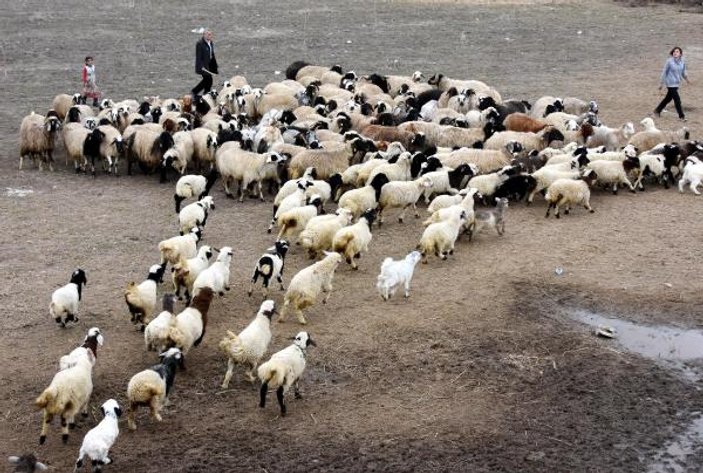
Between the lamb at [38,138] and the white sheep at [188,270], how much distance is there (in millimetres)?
6227

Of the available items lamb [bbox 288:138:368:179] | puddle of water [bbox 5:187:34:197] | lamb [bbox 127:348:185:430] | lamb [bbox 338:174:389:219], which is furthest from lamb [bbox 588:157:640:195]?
puddle of water [bbox 5:187:34:197]

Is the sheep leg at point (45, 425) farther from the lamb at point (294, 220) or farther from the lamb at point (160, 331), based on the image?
the lamb at point (294, 220)

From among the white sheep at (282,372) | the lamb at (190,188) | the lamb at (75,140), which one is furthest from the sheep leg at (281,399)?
the lamb at (75,140)

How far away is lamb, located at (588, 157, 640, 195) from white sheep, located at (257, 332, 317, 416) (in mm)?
7256

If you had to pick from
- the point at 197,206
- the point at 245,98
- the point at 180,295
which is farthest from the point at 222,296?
the point at 245,98

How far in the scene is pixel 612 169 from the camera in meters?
13.9

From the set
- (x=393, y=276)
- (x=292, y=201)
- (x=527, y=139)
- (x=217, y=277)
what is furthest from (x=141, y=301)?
(x=527, y=139)

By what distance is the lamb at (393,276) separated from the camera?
33.9 ft

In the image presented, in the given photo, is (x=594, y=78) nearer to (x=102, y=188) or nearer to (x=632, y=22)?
(x=632, y=22)

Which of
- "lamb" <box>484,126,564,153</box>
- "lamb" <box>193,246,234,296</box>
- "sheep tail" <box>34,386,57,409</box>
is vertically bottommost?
"sheep tail" <box>34,386,57,409</box>

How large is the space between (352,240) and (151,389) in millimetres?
4014

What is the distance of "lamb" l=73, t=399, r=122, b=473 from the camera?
23.2 feet

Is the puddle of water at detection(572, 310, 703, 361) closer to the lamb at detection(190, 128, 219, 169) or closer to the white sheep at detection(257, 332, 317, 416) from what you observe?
the white sheep at detection(257, 332, 317, 416)

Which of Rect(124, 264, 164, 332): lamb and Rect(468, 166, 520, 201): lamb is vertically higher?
Rect(468, 166, 520, 201): lamb
